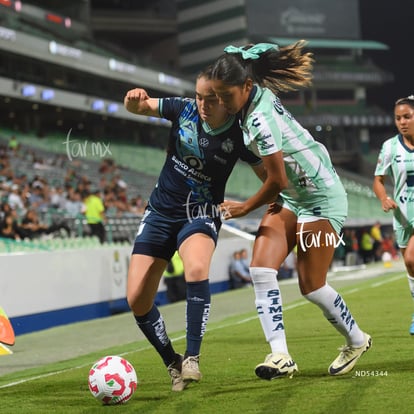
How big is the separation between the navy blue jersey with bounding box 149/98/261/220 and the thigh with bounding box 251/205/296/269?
37 centimetres

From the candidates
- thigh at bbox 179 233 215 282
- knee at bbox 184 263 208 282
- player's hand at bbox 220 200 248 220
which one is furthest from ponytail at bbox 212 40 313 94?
knee at bbox 184 263 208 282

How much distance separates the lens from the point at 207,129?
19.4ft

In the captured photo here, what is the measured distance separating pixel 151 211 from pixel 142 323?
0.80m

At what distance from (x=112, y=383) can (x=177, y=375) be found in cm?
58

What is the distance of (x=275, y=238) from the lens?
6.07 meters

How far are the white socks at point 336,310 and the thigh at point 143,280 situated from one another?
1.07 meters

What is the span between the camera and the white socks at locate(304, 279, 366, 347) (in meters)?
6.06

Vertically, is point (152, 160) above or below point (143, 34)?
below

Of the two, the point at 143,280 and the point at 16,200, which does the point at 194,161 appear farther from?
Result: the point at 16,200

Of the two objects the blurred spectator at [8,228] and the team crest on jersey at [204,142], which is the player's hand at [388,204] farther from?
the blurred spectator at [8,228]

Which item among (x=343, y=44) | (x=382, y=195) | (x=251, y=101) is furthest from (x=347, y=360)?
(x=343, y=44)

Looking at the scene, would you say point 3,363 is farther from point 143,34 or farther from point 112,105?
point 143,34

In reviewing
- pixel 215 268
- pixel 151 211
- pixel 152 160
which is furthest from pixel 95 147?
pixel 152 160

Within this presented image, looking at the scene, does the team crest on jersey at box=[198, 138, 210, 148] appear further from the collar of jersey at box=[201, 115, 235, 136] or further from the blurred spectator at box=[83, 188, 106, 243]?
the blurred spectator at box=[83, 188, 106, 243]
